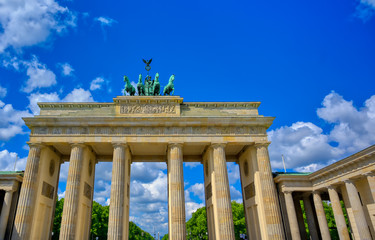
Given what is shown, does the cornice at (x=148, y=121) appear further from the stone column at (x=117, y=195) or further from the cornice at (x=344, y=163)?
the cornice at (x=344, y=163)

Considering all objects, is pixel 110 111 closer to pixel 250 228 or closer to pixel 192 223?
pixel 250 228

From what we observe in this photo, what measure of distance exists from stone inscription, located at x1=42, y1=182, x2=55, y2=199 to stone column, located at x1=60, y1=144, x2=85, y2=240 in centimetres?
418

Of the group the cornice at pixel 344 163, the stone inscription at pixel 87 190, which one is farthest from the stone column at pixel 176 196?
the cornice at pixel 344 163

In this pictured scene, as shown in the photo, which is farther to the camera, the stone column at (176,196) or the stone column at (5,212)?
the stone column at (5,212)

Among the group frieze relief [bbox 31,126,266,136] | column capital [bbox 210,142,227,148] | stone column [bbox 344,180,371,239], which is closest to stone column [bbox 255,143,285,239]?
frieze relief [bbox 31,126,266,136]

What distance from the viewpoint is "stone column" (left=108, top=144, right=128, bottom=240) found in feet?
89.2

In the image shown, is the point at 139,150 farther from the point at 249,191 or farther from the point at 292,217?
the point at 292,217

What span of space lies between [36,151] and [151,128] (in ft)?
42.3

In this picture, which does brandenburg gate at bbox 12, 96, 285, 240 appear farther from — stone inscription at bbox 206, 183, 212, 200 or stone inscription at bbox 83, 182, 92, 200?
stone inscription at bbox 206, 183, 212, 200

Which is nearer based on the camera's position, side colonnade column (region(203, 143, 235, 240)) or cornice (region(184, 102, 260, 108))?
side colonnade column (region(203, 143, 235, 240))

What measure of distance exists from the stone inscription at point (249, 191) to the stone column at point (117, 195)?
15.4 metres

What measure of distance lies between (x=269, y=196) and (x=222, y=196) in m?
5.21

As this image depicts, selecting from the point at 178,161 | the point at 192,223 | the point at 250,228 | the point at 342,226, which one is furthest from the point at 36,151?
the point at 192,223

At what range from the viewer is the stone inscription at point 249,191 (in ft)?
107
